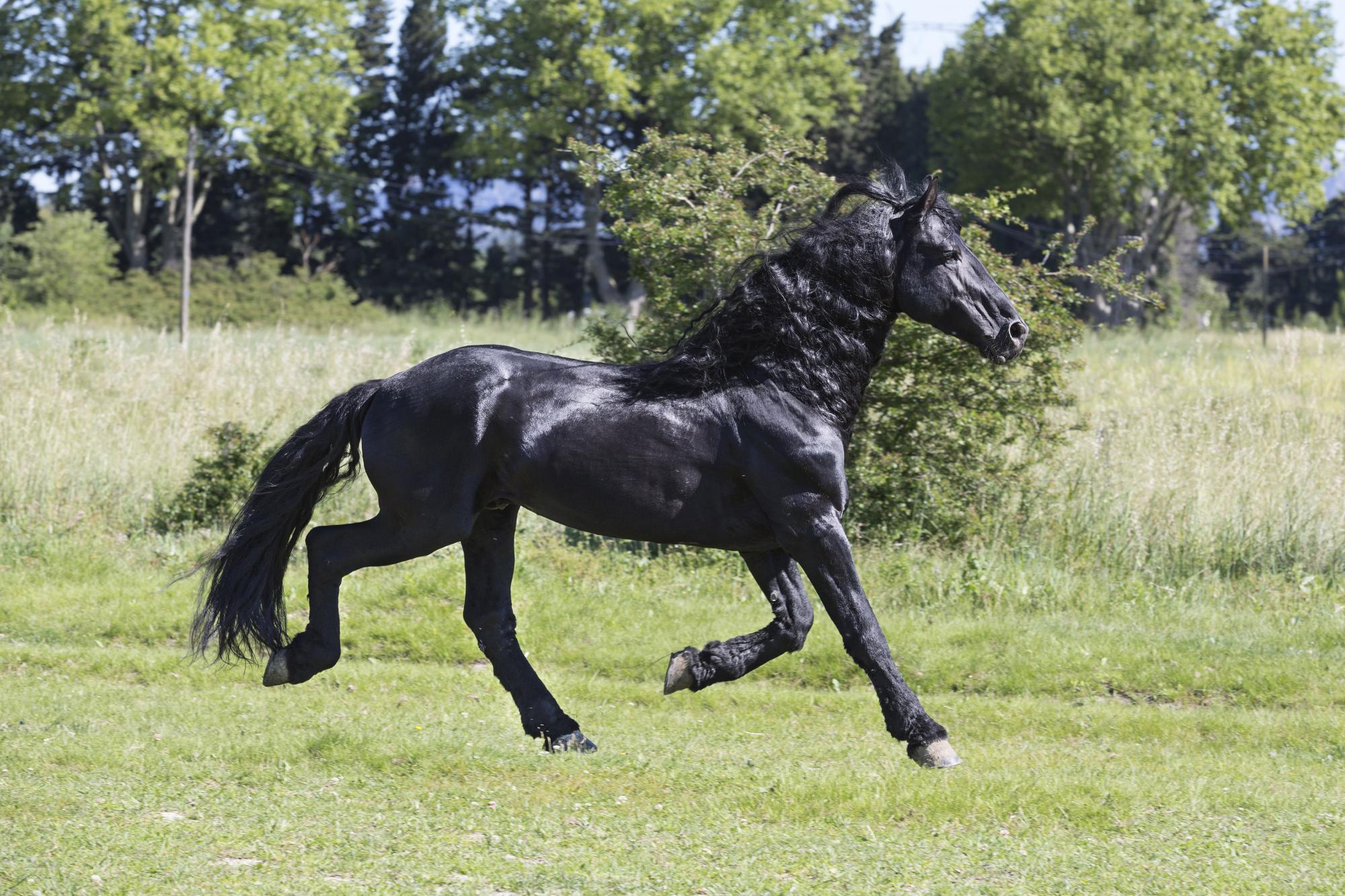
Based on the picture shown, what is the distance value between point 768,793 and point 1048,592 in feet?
16.0

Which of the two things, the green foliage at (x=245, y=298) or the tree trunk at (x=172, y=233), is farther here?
the tree trunk at (x=172, y=233)

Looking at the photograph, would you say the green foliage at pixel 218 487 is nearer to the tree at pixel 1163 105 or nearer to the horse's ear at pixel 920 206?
the horse's ear at pixel 920 206

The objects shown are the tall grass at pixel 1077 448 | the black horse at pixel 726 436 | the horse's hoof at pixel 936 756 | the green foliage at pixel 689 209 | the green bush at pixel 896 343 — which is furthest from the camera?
the tall grass at pixel 1077 448

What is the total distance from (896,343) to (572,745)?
16.7 ft

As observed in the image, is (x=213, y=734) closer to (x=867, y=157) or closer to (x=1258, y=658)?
(x=1258, y=658)

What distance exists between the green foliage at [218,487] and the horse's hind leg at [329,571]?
220 inches

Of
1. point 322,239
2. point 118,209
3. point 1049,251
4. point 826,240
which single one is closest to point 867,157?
point 322,239

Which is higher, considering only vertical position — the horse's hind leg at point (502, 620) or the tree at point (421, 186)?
the tree at point (421, 186)

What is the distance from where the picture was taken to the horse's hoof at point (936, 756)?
530 centimetres

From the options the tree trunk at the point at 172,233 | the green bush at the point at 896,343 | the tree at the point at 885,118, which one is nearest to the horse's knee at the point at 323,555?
the green bush at the point at 896,343

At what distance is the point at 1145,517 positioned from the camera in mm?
10938

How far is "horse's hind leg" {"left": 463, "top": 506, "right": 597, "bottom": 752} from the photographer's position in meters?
6.11

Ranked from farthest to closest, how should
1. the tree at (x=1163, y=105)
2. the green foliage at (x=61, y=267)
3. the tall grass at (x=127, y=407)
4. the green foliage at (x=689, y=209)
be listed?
the tree at (x=1163, y=105) → the green foliage at (x=61, y=267) → the tall grass at (x=127, y=407) → the green foliage at (x=689, y=209)

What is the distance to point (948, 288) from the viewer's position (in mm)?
5523
